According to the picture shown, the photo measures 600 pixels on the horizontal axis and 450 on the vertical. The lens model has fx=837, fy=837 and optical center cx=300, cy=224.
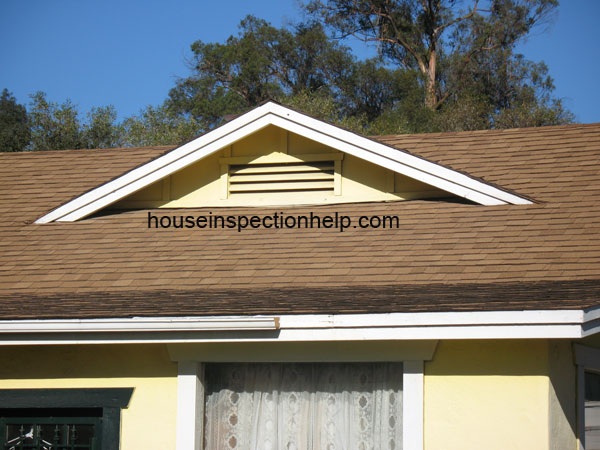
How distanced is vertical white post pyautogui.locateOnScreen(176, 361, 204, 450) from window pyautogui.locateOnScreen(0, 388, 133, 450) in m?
0.48

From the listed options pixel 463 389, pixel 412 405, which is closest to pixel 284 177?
pixel 412 405

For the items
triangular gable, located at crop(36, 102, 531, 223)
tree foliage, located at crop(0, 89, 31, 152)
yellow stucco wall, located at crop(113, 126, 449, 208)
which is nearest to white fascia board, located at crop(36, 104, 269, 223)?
triangular gable, located at crop(36, 102, 531, 223)

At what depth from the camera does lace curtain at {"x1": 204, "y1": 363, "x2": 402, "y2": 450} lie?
720 cm

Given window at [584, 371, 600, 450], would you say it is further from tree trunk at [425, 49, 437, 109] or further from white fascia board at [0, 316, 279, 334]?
tree trunk at [425, 49, 437, 109]

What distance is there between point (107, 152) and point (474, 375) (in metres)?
6.83

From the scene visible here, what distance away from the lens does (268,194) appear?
9859mm

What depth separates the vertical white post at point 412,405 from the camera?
22.5 ft

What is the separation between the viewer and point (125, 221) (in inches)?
387

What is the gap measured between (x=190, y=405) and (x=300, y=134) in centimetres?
348

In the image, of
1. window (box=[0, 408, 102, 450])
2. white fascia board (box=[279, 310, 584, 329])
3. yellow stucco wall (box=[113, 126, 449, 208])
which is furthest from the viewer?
yellow stucco wall (box=[113, 126, 449, 208])

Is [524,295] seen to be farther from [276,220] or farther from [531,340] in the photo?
[276,220]

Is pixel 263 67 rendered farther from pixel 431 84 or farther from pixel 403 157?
pixel 403 157

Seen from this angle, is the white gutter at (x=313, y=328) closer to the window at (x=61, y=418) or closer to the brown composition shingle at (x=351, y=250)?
the brown composition shingle at (x=351, y=250)

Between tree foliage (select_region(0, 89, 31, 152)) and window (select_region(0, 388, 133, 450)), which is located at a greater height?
tree foliage (select_region(0, 89, 31, 152))
